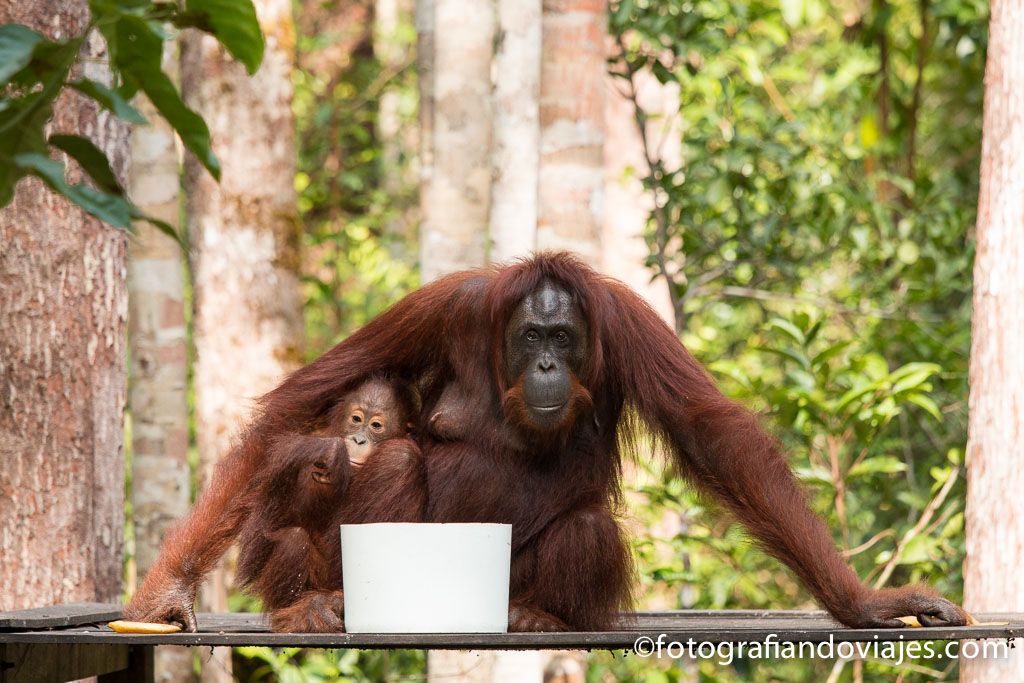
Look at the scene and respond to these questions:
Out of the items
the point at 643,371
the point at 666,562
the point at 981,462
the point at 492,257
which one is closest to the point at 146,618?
the point at 643,371

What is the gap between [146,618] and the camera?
2812 mm

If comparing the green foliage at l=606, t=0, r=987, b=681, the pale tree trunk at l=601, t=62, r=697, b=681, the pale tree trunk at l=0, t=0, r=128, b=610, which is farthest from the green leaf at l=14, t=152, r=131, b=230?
the pale tree trunk at l=601, t=62, r=697, b=681

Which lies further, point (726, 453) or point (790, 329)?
point (790, 329)

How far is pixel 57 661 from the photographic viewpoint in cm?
287

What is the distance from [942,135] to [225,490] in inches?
245

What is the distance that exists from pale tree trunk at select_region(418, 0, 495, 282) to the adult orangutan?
1.32 m

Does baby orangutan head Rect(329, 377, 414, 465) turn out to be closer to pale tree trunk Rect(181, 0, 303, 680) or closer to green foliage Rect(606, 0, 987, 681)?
green foliage Rect(606, 0, 987, 681)

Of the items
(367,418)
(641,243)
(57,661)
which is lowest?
(57,661)

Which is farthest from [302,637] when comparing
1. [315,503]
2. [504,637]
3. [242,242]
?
[242,242]

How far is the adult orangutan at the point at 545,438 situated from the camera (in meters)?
2.96

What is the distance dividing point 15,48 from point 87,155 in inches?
4.8

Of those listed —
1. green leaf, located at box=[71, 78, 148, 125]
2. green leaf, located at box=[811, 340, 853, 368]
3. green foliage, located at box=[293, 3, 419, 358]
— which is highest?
green foliage, located at box=[293, 3, 419, 358]

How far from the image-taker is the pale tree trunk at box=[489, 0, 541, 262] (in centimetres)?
414

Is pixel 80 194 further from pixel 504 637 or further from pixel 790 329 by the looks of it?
pixel 790 329
